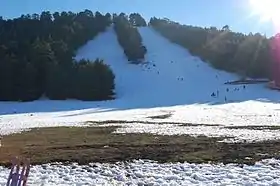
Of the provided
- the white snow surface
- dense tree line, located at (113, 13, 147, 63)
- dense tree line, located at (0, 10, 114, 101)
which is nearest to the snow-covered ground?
the white snow surface

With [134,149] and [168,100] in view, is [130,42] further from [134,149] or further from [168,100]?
[134,149]

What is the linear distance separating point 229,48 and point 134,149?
98.3 m

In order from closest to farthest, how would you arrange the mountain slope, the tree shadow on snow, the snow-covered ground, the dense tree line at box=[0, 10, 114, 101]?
the snow-covered ground
the tree shadow on snow
the mountain slope
the dense tree line at box=[0, 10, 114, 101]

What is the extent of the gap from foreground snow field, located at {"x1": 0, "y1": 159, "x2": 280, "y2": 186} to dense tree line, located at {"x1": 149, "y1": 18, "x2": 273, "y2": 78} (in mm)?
85163

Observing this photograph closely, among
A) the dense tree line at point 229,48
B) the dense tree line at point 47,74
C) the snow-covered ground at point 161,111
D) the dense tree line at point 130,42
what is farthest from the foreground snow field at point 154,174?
the dense tree line at point 130,42

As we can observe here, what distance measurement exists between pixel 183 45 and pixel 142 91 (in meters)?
57.3

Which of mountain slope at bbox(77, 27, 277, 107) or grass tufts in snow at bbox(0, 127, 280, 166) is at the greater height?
mountain slope at bbox(77, 27, 277, 107)

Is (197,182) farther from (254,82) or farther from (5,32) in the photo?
(5,32)

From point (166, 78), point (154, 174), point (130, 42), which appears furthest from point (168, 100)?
point (154, 174)

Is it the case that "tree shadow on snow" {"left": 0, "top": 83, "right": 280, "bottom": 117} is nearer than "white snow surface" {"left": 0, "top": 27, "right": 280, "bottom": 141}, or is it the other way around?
"white snow surface" {"left": 0, "top": 27, "right": 280, "bottom": 141}

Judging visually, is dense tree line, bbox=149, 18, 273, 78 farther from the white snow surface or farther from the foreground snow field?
the foreground snow field

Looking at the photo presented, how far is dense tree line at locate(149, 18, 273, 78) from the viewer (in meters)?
102

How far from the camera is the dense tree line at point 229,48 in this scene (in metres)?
102

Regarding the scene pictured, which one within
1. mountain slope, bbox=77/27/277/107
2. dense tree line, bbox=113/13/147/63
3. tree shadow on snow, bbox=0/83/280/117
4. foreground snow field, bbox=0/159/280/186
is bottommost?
foreground snow field, bbox=0/159/280/186
